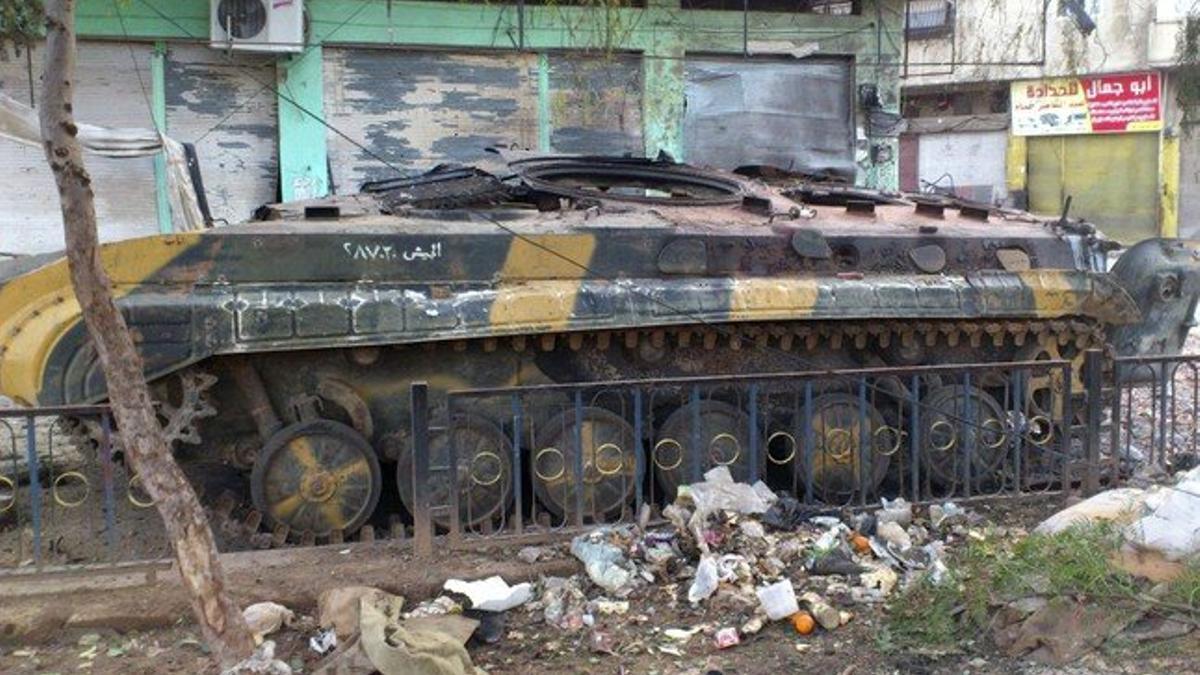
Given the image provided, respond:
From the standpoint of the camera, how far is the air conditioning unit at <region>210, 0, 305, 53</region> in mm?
11656

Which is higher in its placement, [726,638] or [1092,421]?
[1092,421]

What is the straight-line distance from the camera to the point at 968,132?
77.8 ft

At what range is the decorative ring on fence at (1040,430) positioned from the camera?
255 inches

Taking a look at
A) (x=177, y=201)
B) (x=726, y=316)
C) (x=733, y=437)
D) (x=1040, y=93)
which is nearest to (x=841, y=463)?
(x=733, y=437)

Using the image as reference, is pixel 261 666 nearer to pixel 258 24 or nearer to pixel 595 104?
pixel 258 24

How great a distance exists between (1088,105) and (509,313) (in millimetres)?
19348

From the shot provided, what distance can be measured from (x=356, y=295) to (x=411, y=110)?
276 inches

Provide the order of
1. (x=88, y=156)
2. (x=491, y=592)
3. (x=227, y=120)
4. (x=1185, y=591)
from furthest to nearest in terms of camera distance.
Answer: (x=227, y=120), (x=88, y=156), (x=491, y=592), (x=1185, y=591)

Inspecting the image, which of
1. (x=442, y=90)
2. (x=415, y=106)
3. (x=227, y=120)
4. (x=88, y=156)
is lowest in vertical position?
(x=88, y=156)

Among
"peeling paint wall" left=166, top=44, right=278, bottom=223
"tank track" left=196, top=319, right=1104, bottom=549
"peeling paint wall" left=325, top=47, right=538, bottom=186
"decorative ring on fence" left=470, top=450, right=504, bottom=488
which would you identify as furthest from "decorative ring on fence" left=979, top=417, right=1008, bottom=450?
"peeling paint wall" left=166, top=44, right=278, bottom=223

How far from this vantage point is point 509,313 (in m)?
5.91

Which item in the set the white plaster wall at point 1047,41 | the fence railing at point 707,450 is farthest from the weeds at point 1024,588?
the white plaster wall at point 1047,41

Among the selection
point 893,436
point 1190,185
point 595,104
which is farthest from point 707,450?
point 1190,185

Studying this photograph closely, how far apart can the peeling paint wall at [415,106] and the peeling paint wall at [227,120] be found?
0.67 m
